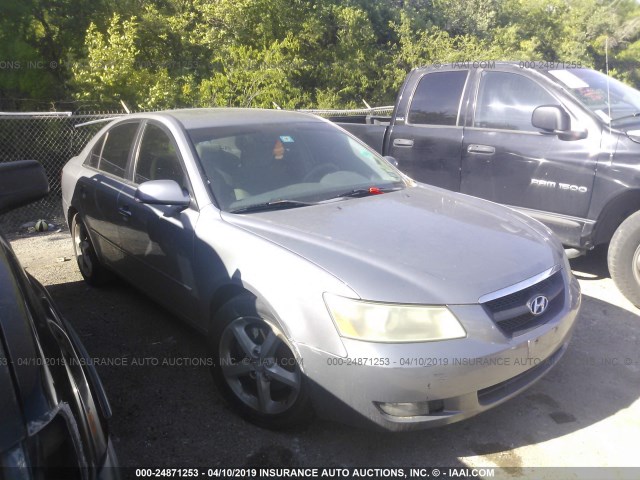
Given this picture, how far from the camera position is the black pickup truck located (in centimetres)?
454

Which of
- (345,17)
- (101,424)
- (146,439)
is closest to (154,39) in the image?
(345,17)

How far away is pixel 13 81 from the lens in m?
11.3

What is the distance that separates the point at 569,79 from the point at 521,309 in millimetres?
3131

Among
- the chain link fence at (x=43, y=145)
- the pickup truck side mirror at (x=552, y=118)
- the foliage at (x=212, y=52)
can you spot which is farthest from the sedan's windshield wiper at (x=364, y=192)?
the chain link fence at (x=43, y=145)

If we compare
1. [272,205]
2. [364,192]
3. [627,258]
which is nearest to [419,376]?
[272,205]

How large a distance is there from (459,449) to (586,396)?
963 millimetres

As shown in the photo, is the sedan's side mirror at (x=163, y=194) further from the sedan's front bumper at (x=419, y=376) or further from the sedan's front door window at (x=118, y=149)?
the sedan's front bumper at (x=419, y=376)

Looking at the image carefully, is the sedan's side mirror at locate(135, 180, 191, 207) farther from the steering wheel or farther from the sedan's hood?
the steering wheel

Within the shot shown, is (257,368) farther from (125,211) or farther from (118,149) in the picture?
(118,149)

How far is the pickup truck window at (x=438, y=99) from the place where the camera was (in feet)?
18.3

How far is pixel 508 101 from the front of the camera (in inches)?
206

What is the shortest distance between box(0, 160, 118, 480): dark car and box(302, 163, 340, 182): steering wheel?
199 cm

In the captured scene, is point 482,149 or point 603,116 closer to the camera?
point 603,116

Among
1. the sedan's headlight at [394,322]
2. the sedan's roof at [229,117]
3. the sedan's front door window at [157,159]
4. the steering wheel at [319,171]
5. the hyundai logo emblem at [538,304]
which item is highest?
the sedan's roof at [229,117]
